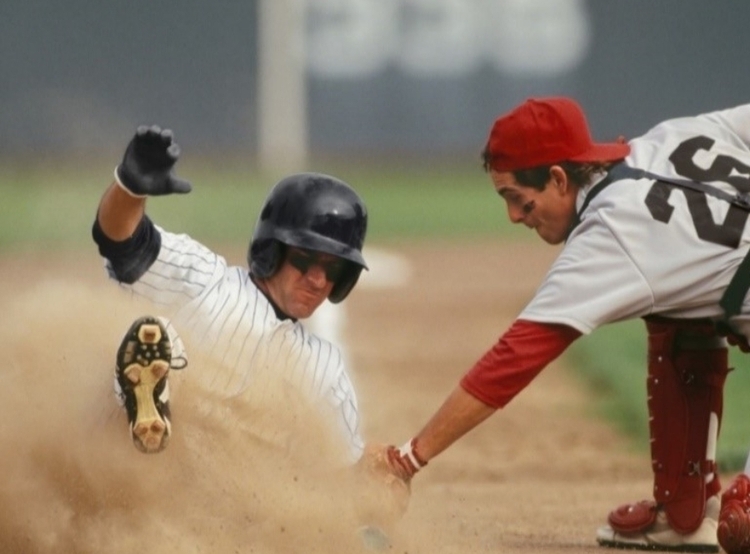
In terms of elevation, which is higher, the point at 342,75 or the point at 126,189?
the point at 126,189

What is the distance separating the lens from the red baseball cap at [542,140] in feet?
17.7

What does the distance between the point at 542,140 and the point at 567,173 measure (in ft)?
0.43

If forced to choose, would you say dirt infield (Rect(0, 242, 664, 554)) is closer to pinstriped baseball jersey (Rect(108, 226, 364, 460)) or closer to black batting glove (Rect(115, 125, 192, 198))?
pinstriped baseball jersey (Rect(108, 226, 364, 460))

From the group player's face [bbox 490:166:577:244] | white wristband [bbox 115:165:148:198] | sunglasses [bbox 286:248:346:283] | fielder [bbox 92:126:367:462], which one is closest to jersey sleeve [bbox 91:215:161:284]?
fielder [bbox 92:126:367:462]

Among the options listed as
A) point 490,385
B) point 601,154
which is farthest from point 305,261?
point 601,154

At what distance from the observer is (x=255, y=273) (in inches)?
216

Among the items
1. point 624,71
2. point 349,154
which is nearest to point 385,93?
point 349,154

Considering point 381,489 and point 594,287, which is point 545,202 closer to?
point 594,287

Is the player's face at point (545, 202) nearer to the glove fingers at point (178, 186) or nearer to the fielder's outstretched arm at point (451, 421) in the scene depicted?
the fielder's outstretched arm at point (451, 421)

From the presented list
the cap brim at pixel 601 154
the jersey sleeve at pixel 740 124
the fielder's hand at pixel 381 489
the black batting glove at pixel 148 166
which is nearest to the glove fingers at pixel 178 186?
the black batting glove at pixel 148 166

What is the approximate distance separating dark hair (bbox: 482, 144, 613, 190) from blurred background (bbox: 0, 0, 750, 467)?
16.2m

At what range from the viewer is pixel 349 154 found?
2317 centimetres

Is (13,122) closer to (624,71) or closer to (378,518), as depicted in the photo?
(624,71)

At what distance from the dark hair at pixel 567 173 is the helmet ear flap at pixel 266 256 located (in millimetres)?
760
